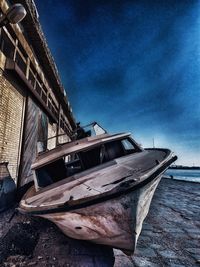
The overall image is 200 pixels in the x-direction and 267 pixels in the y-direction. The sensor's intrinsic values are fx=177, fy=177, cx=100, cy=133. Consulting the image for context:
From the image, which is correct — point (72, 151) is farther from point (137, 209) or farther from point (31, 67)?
point (31, 67)

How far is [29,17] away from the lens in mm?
7824

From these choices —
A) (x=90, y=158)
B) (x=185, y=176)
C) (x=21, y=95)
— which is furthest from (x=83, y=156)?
(x=185, y=176)

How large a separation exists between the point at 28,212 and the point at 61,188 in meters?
0.64

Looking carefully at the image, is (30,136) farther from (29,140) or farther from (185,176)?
(185,176)

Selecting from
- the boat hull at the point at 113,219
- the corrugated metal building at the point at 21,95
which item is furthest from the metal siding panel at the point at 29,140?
the boat hull at the point at 113,219

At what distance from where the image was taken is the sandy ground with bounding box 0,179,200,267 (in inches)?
113

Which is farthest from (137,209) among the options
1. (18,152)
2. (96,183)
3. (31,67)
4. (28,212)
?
(31,67)

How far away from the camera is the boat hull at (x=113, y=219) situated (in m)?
2.48

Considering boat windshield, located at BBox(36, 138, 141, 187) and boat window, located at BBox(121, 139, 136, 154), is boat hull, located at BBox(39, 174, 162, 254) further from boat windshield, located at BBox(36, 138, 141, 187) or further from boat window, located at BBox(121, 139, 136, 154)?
boat window, located at BBox(121, 139, 136, 154)

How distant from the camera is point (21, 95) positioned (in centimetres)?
742

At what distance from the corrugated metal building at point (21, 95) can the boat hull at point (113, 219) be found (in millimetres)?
4002

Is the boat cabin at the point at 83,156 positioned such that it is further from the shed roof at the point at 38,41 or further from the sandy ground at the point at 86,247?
the shed roof at the point at 38,41

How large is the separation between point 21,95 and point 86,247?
6314mm

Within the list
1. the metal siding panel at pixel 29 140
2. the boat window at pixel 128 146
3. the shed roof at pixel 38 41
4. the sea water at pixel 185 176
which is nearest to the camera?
the boat window at pixel 128 146
